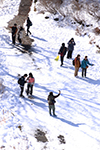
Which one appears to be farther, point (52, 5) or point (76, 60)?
point (52, 5)

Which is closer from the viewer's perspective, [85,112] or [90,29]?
[85,112]

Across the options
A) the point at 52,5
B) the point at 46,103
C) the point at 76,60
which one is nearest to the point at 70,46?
the point at 76,60

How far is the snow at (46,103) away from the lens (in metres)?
8.16

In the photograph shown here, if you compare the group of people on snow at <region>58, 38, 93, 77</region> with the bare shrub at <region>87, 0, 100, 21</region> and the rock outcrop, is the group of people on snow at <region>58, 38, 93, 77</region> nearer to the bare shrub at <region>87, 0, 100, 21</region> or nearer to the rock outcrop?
the rock outcrop

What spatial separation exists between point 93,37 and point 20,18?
10393 mm

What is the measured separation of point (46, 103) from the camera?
10523mm

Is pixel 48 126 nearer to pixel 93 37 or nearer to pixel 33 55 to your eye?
pixel 33 55

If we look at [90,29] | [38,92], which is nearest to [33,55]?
[38,92]

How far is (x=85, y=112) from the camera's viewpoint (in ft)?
32.8

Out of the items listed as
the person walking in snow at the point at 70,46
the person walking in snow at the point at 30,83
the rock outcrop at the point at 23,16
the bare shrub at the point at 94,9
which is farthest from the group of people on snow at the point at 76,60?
the bare shrub at the point at 94,9

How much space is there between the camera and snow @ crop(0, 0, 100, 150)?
26.8ft

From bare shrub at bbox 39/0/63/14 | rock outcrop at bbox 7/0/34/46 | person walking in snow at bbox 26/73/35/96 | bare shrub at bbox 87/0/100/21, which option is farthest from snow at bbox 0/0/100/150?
bare shrub at bbox 39/0/63/14

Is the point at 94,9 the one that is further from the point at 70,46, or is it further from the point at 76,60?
the point at 76,60

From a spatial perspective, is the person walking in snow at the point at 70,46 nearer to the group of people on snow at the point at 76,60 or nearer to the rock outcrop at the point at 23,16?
the group of people on snow at the point at 76,60
